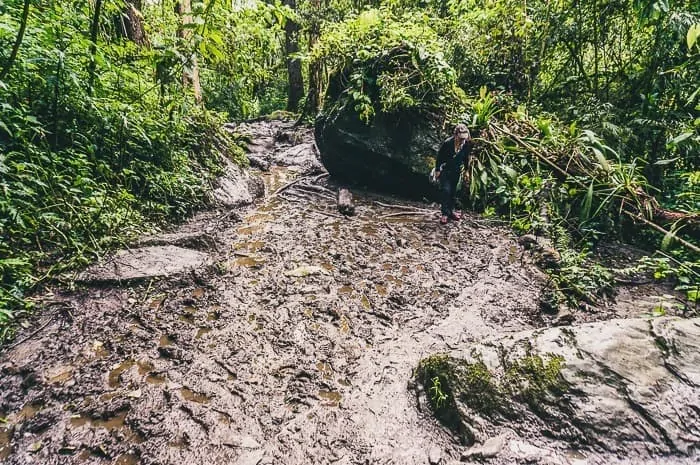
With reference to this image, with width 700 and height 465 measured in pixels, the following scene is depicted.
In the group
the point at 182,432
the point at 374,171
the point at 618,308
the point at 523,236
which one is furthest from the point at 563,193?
the point at 182,432

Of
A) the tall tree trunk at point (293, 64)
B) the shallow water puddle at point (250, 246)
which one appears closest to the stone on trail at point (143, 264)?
the shallow water puddle at point (250, 246)

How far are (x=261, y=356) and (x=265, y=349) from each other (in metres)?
0.10

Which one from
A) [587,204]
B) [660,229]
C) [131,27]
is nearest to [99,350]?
[587,204]

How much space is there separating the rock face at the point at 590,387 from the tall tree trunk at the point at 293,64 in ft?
46.8

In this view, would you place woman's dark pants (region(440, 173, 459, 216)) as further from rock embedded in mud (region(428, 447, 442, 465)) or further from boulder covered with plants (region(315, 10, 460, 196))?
rock embedded in mud (region(428, 447, 442, 465))

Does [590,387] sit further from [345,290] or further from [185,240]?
[185,240]

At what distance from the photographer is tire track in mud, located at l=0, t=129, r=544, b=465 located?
235 cm

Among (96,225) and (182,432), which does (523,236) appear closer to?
(182,432)

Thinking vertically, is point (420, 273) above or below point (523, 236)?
below

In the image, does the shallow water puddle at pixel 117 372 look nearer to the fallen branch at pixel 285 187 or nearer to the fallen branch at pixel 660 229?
the fallen branch at pixel 285 187

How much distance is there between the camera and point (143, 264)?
407cm

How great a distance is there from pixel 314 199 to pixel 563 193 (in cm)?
470

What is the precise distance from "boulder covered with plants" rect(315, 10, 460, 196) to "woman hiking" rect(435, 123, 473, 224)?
0.79m

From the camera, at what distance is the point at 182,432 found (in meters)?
2.42
